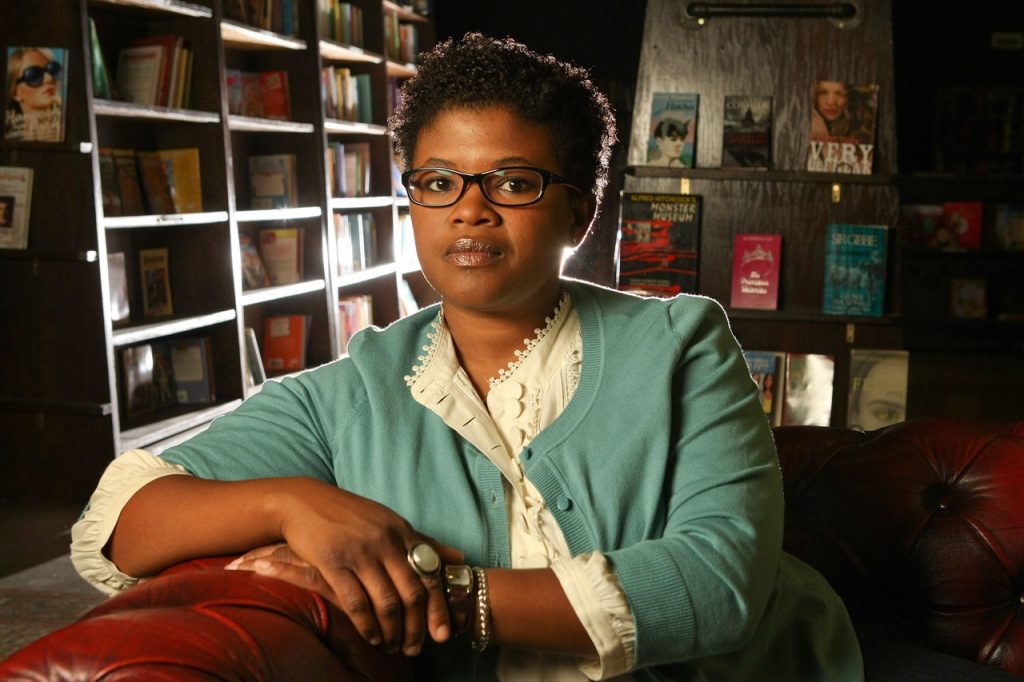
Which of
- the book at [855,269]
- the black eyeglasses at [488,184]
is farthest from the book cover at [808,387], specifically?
the black eyeglasses at [488,184]

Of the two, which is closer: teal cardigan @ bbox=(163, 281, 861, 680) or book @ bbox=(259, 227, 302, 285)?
teal cardigan @ bbox=(163, 281, 861, 680)

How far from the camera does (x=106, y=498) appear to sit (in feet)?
3.80

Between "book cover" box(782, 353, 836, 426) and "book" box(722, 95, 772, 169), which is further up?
"book" box(722, 95, 772, 169)

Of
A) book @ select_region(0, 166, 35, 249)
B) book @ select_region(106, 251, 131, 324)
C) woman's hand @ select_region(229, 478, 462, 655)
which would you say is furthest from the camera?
book @ select_region(106, 251, 131, 324)

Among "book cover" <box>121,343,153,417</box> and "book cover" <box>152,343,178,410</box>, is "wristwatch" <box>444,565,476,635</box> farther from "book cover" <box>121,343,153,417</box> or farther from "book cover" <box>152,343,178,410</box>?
"book cover" <box>152,343,178,410</box>

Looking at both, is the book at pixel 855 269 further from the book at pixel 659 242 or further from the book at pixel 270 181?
the book at pixel 270 181

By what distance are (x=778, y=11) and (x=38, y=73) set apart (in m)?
2.43

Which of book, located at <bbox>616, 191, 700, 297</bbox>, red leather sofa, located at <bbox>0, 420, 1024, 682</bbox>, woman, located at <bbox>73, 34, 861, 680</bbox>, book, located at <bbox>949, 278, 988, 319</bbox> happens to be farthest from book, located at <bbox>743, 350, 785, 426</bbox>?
book, located at <bbox>949, 278, 988, 319</bbox>

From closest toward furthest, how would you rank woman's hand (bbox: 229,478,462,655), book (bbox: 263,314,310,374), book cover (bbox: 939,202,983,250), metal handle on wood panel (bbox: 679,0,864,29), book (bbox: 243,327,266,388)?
woman's hand (bbox: 229,478,462,655) < metal handle on wood panel (bbox: 679,0,864,29) < book (bbox: 243,327,266,388) < book (bbox: 263,314,310,374) < book cover (bbox: 939,202,983,250)

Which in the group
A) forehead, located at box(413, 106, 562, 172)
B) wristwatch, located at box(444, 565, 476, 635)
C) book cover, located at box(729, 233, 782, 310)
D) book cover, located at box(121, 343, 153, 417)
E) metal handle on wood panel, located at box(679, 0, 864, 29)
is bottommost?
book cover, located at box(121, 343, 153, 417)

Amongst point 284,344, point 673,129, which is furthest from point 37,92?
point 673,129

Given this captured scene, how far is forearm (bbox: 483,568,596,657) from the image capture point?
3.25 feet

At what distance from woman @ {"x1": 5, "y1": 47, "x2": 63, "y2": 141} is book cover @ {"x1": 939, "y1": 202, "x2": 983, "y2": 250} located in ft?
22.5

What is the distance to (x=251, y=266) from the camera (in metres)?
4.76
